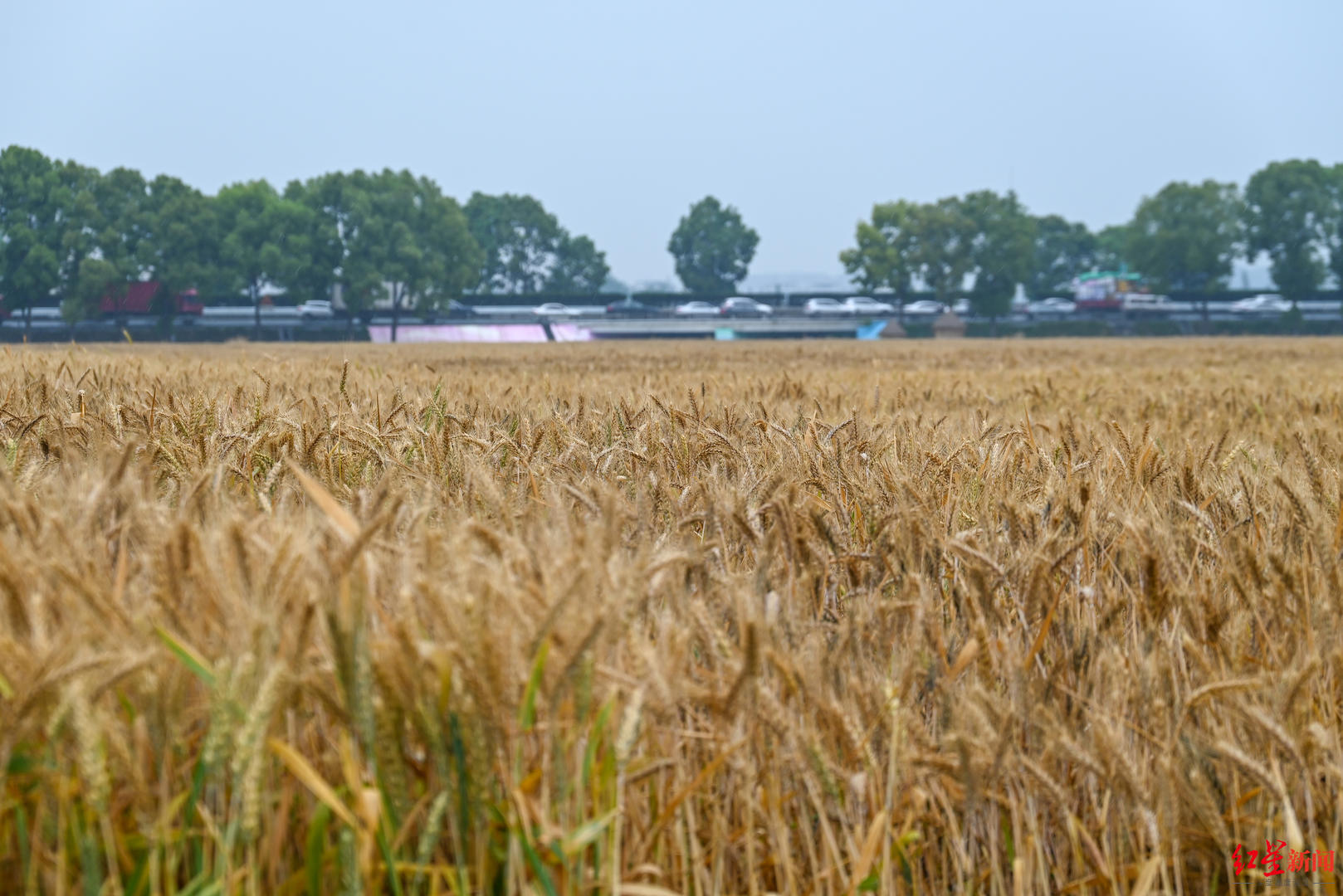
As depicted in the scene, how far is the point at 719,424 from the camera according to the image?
365 centimetres

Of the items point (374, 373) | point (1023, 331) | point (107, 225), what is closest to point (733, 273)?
point (1023, 331)

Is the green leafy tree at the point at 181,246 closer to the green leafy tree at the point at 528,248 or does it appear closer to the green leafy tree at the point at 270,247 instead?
the green leafy tree at the point at 270,247

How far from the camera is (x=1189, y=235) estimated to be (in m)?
88.2

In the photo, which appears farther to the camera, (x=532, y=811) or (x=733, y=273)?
(x=733, y=273)

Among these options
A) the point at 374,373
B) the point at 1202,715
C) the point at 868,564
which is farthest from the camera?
the point at 374,373

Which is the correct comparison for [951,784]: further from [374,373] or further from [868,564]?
[374,373]

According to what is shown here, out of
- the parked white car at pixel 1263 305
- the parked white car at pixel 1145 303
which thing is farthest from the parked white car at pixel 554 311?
the parked white car at pixel 1263 305

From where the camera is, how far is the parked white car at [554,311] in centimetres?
8281

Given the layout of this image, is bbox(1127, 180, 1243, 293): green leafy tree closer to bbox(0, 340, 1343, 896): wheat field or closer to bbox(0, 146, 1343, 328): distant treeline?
bbox(0, 146, 1343, 328): distant treeline

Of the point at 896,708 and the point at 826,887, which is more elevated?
the point at 896,708

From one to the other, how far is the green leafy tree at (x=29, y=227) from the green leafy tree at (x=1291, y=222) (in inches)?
3814

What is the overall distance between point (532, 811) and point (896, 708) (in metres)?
0.48

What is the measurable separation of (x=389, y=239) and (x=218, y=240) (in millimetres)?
12805

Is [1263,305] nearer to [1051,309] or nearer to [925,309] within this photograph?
[1051,309]
